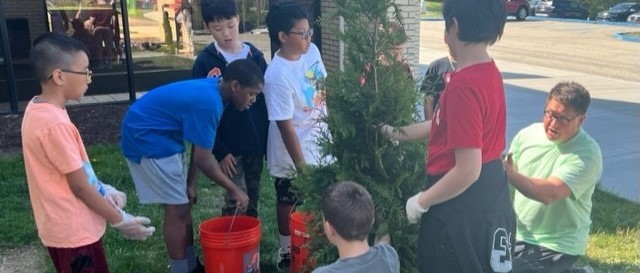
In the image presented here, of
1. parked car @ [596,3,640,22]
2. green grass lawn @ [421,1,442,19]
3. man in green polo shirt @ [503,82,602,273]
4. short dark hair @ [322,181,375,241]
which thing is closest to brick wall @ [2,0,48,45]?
man in green polo shirt @ [503,82,602,273]

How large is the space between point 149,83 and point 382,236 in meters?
10.3

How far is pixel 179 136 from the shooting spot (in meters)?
3.57

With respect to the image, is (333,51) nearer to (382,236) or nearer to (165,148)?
(165,148)

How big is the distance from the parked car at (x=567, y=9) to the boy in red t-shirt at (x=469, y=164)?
42989 millimetres

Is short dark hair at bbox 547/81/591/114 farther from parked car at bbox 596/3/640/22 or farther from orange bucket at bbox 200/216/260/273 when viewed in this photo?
parked car at bbox 596/3/640/22

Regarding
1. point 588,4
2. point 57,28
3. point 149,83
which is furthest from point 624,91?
point 588,4

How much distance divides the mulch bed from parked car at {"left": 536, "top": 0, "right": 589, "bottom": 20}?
124 feet

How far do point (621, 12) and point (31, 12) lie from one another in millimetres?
34146

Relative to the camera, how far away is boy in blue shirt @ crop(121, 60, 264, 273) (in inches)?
132

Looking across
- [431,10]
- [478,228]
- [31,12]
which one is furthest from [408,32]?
[431,10]

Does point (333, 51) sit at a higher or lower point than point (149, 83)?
higher

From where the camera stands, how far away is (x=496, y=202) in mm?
2367

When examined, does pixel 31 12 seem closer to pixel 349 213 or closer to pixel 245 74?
pixel 245 74

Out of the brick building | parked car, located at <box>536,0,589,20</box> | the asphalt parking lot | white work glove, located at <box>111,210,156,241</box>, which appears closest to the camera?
white work glove, located at <box>111,210,156,241</box>
